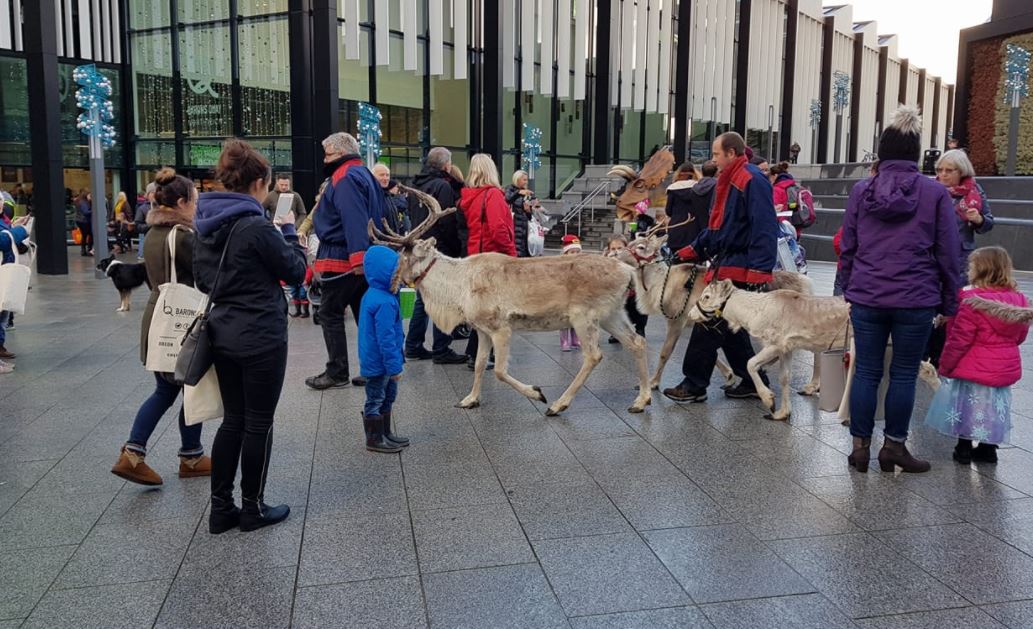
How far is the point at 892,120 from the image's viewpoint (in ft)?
16.5

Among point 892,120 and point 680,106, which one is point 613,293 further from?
point 680,106

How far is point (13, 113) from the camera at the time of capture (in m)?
27.8

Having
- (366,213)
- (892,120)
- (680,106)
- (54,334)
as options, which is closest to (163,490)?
(366,213)

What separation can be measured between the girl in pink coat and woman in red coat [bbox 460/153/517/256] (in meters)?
4.18

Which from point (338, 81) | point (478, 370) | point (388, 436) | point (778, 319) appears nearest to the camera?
point (388, 436)

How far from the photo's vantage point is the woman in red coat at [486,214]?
8234 mm

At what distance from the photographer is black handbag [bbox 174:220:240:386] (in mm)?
4164

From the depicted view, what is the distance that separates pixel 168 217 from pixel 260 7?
79.8 ft

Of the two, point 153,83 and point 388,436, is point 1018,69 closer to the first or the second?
point 388,436

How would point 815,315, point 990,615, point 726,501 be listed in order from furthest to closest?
point 815,315, point 726,501, point 990,615

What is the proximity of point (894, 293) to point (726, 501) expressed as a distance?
1.53 meters

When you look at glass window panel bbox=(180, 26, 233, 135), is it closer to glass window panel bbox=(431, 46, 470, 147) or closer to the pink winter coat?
glass window panel bbox=(431, 46, 470, 147)

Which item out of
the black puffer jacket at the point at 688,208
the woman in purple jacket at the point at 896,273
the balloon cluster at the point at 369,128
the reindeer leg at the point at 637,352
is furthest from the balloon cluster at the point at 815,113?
the woman in purple jacket at the point at 896,273

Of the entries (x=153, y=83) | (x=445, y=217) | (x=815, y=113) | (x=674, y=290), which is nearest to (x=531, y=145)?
(x=153, y=83)
